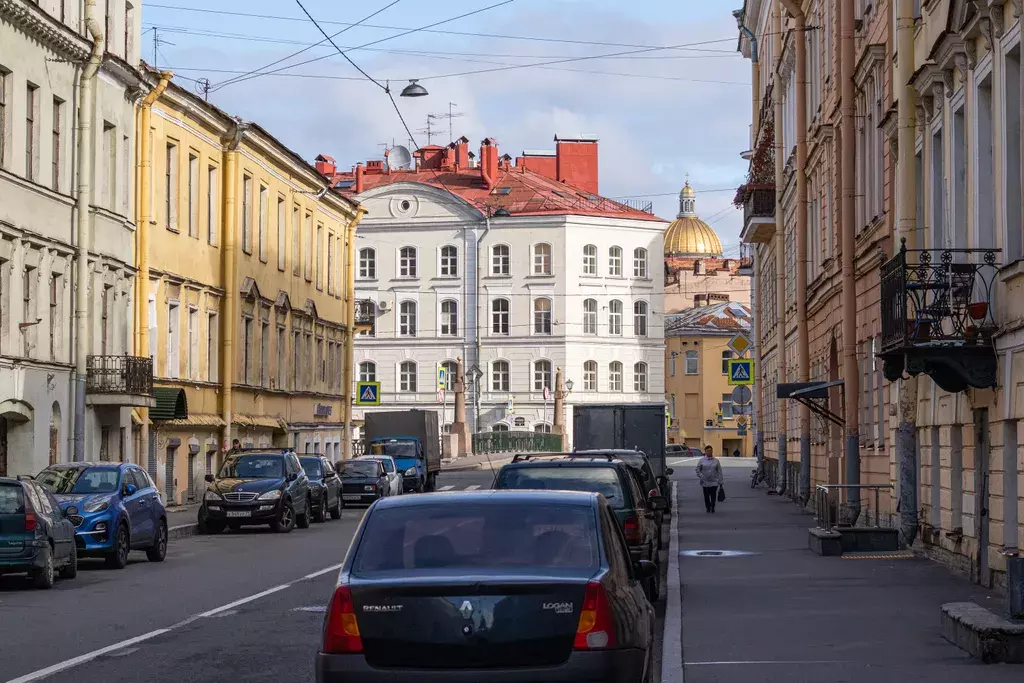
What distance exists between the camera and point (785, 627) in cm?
1477

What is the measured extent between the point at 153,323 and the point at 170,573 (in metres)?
17.9

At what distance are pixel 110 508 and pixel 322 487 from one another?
1477 cm

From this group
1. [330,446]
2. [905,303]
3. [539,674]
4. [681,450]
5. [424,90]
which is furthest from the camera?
[681,450]

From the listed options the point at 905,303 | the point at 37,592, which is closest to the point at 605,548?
the point at 905,303

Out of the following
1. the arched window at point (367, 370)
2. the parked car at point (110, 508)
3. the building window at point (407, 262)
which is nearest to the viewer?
the parked car at point (110, 508)

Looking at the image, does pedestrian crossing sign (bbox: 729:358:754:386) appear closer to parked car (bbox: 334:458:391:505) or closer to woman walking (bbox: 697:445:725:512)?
woman walking (bbox: 697:445:725:512)

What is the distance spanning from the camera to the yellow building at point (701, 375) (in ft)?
412

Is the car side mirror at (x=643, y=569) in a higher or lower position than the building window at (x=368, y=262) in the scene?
lower

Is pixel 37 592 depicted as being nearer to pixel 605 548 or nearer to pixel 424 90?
pixel 605 548

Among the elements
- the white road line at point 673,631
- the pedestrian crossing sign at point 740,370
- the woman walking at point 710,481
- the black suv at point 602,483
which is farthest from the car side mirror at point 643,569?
the pedestrian crossing sign at point 740,370

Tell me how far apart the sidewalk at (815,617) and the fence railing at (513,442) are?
205 feet

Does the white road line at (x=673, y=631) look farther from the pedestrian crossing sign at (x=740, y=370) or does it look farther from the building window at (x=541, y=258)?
the building window at (x=541, y=258)

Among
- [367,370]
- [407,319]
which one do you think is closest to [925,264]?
[407,319]

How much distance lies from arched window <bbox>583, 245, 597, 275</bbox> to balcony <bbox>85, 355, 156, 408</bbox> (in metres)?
62.2
